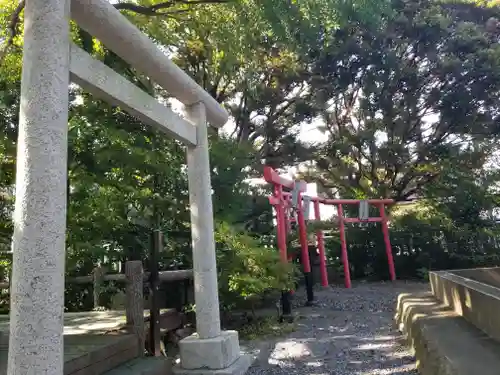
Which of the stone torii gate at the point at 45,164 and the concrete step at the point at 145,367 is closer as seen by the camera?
the stone torii gate at the point at 45,164

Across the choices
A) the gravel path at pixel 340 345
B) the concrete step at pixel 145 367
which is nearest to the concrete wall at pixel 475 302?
the gravel path at pixel 340 345

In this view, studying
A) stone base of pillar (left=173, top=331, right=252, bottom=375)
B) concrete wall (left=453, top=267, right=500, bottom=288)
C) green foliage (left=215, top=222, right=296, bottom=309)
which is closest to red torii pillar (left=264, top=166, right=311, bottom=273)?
green foliage (left=215, top=222, right=296, bottom=309)

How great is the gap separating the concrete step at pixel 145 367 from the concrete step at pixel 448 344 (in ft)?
6.65

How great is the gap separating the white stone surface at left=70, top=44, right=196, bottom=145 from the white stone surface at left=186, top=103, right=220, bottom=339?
0.19m

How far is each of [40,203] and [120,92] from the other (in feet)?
3.61

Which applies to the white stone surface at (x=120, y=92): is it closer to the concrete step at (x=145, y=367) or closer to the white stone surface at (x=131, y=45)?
the white stone surface at (x=131, y=45)

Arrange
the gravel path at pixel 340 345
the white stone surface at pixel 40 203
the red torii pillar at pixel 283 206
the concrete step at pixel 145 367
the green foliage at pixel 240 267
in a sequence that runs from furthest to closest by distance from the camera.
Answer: the red torii pillar at pixel 283 206, the green foliage at pixel 240 267, the gravel path at pixel 340 345, the concrete step at pixel 145 367, the white stone surface at pixel 40 203

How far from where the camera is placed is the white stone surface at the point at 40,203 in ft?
5.81

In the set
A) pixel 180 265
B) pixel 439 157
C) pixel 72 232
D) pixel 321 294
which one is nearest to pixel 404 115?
pixel 439 157

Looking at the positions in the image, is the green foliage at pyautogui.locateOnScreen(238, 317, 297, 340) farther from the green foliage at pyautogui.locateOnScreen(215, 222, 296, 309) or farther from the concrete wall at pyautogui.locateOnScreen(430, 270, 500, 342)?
the concrete wall at pyautogui.locateOnScreen(430, 270, 500, 342)

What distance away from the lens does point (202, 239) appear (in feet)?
11.6

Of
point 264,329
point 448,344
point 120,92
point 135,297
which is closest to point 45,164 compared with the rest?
point 120,92

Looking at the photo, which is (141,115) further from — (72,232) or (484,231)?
(484,231)

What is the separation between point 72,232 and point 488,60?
11.1 m
